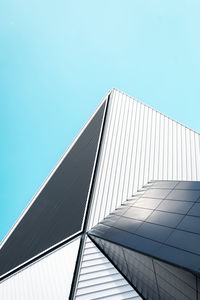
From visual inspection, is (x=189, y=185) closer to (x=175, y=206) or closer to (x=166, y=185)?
(x=175, y=206)

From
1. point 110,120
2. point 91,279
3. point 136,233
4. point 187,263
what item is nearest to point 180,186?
point 136,233

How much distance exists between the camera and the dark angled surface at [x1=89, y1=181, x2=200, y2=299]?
23.9 ft

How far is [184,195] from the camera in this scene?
10383 millimetres

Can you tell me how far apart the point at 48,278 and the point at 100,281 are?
3022mm

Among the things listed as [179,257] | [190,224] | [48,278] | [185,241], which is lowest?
[48,278]

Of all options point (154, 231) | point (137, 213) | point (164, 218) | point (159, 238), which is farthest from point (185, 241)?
point (137, 213)

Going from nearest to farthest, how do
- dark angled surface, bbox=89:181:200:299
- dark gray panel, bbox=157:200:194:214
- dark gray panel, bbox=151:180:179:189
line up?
dark angled surface, bbox=89:181:200:299
dark gray panel, bbox=157:200:194:214
dark gray panel, bbox=151:180:179:189

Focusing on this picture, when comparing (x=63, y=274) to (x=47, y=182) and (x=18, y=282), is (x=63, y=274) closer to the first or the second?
(x=18, y=282)

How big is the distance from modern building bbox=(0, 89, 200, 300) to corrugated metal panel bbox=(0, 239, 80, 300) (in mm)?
47

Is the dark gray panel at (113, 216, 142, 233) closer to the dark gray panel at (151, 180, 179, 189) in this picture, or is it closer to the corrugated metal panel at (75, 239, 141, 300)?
the corrugated metal panel at (75, 239, 141, 300)

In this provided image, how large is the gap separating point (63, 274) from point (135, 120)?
51.6 ft

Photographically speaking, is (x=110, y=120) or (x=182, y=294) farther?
(x=110, y=120)

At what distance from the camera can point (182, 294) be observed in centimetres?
777

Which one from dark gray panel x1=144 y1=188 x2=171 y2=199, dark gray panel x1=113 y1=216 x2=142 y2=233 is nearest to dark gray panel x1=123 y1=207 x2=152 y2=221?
dark gray panel x1=113 y1=216 x2=142 y2=233
